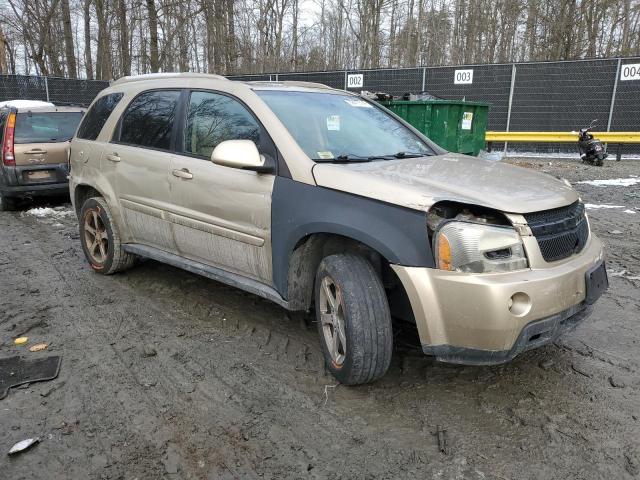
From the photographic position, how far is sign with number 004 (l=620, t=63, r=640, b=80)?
14.2 metres

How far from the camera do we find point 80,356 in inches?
141

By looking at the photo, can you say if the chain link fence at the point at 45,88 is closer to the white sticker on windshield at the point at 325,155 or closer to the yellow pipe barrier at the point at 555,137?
the yellow pipe barrier at the point at 555,137

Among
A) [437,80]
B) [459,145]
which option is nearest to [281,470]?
[459,145]

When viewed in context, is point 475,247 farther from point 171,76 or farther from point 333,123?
point 171,76

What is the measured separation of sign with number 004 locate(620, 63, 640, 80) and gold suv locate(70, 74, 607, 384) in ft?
43.0

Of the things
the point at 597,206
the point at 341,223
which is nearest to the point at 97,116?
the point at 341,223

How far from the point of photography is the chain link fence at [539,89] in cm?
1462

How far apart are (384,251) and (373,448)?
3.27 ft

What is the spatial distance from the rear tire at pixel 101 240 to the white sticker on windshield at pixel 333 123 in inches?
93.4

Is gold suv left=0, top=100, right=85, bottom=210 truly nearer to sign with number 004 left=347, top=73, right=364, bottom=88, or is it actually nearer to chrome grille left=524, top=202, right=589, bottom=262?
chrome grille left=524, top=202, right=589, bottom=262

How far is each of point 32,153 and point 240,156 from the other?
21.8ft

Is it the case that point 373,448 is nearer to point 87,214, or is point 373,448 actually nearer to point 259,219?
point 259,219

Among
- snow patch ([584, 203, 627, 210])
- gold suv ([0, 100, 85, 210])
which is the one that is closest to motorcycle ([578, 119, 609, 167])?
snow patch ([584, 203, 627, 210])

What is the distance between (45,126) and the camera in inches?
347
